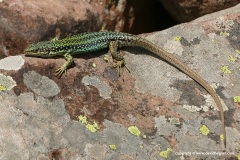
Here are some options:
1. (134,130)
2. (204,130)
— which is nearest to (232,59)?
(204,130)

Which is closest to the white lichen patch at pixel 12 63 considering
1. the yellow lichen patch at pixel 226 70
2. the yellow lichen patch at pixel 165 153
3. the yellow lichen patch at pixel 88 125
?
the yellow lichen patch at pixel 88 125

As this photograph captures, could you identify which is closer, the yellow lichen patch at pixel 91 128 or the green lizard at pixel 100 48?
the yellow lichen patch at pixel 91 128

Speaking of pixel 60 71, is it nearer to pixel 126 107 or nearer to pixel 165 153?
A: pixel 126 107

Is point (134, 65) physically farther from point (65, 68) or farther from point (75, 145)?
point (75, 145)

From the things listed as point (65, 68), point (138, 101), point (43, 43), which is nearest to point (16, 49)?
point (43, 43)

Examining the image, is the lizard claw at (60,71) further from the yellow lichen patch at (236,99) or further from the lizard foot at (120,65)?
the yellow lichen patch at (236,99)

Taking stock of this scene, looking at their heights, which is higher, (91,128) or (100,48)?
(100,48)

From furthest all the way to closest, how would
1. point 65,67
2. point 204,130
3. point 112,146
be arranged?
point 65,67, point 204,130, point 112,146
